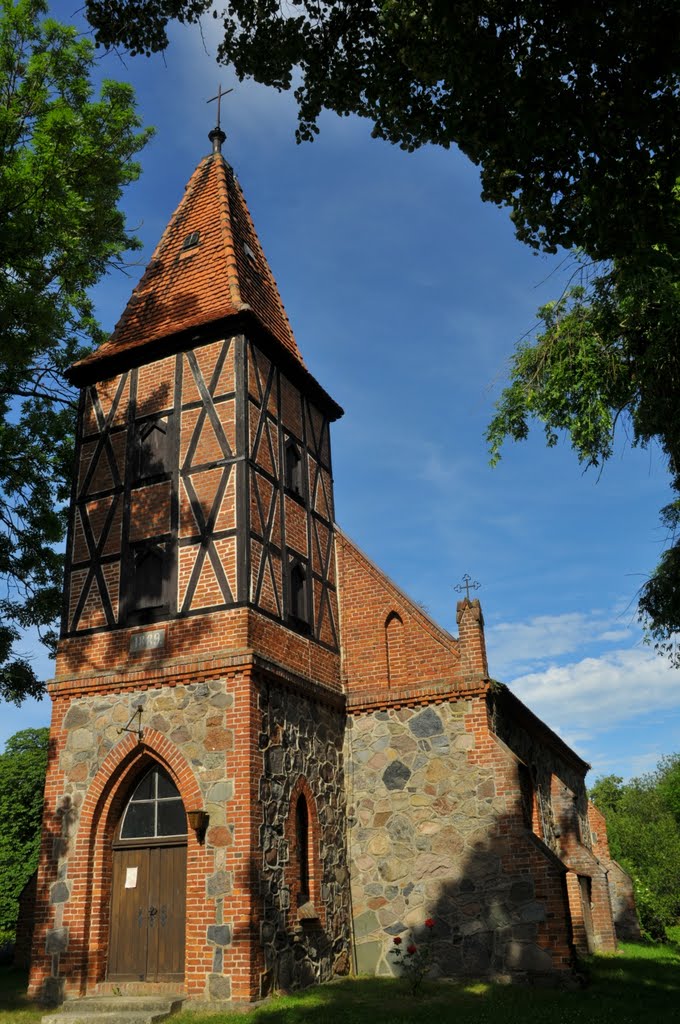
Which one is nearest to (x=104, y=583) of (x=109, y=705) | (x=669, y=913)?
(x=109, y=705)

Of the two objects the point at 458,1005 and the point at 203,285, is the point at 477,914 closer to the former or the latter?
the point at 458,1005

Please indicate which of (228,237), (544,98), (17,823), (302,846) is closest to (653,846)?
(17,823)

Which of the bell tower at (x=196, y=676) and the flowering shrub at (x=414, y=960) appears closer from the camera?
the bell tower at (x=196, y=676)

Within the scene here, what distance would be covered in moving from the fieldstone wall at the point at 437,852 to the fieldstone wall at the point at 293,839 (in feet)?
1.31

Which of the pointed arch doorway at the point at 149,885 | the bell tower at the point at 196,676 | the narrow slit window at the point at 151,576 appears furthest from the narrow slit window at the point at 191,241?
the pointed arch doorway at the point at 149,885

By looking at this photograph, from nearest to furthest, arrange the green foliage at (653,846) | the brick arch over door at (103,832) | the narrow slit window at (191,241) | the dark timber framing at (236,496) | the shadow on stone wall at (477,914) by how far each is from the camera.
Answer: the brick arch over door at (103,832)
the shadow on stone wall at (477,914)
the dark timber framing at (236,496)
the narrow slit window at (191,241)
the green foliage at (653,846)

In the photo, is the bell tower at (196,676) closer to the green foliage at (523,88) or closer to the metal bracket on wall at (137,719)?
the metal bracket on wall at (137,719)

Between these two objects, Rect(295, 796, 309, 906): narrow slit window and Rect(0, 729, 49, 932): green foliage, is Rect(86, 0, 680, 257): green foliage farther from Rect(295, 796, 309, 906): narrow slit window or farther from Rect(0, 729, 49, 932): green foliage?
Rect(0, 729, 49, 932): green foliage

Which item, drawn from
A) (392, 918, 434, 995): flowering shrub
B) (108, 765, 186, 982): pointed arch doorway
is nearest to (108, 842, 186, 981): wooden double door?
(108, 765, 186, 982): pointed arch doorway

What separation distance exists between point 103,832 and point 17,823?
14620mm

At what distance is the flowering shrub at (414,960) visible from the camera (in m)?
11.8

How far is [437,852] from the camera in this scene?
13164mm

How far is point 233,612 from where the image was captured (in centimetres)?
1226

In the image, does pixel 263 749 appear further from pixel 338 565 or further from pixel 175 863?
pixel 338 565
